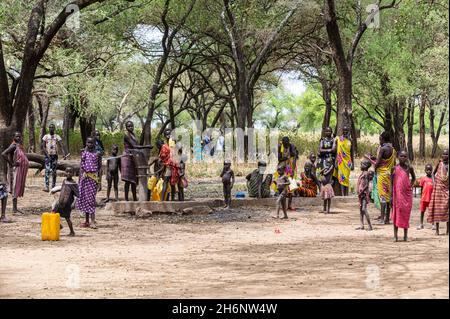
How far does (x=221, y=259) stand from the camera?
11.6 m

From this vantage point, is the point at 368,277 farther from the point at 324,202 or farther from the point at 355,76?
the point at 355,76

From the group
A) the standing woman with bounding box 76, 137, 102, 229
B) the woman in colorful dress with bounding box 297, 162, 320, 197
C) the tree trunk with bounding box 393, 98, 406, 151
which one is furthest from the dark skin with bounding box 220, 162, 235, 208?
the tree trunk with bounding box 393, 98, 406, 151

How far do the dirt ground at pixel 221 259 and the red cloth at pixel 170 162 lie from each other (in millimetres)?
941

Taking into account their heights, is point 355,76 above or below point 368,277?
above

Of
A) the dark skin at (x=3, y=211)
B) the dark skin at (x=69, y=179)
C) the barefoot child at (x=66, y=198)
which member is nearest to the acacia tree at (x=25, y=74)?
the dark skin at (x=3, y=211)

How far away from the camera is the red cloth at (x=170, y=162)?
1788 cm

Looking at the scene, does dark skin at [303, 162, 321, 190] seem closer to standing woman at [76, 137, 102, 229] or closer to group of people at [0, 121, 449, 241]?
group of people at [0, 121, 449, 241]

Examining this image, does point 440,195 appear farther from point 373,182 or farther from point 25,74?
point 25,74

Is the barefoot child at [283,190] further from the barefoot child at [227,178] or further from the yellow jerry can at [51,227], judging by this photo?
the yellow jerry can at [51,227]

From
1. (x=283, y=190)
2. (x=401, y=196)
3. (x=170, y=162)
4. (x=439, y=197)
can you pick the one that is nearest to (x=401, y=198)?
(x=401, y=196)

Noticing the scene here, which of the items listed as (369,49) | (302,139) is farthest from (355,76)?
(302,139)

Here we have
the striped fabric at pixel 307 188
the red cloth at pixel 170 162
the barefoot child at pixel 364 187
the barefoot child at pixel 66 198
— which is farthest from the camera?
the striped fabric at pixel 307 188

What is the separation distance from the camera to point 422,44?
127 ft

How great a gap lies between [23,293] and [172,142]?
9.27m
